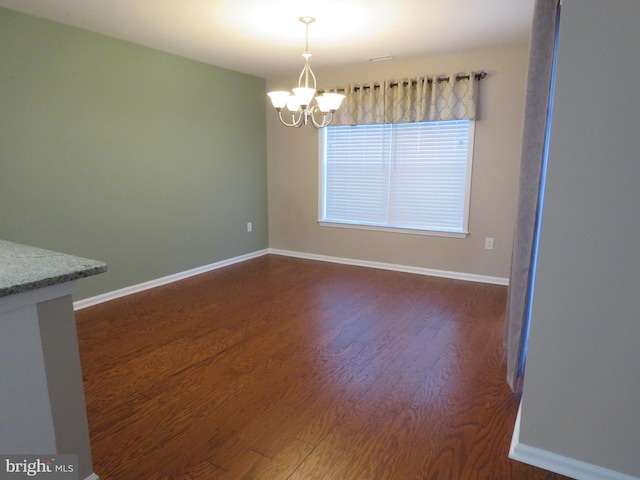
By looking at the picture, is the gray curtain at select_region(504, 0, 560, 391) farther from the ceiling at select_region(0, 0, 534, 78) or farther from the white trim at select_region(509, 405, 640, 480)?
the ceiling at select_region(0, 0, 534, 78)

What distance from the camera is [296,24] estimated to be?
2928 mm

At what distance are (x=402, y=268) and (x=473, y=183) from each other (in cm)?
121

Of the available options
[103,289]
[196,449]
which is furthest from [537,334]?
[103,289]

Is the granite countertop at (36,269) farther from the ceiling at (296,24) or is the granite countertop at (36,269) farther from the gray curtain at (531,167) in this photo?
the ceiling at (296,24)

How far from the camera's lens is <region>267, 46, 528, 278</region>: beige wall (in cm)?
366

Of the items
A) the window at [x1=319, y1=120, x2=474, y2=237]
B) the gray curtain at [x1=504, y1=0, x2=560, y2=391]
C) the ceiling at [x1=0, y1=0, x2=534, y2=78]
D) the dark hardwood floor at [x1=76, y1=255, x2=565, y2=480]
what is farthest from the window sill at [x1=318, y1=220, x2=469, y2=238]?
the gray curtain at [x1=504, y1=0, x2=560, y2=391]

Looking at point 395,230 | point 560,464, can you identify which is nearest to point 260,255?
point 395,230

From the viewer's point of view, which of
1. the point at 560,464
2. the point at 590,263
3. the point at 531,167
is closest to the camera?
the point at 590,263

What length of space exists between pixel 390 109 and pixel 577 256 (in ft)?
10.1

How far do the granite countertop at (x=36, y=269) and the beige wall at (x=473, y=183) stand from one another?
3.56 m

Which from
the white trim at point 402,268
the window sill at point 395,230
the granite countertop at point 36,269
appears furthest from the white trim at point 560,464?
the window sill at point 395,230

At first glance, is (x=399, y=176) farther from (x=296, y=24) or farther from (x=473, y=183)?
(x=296, y=24)

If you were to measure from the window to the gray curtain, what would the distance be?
85.5 inches

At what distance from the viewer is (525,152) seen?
181cm
